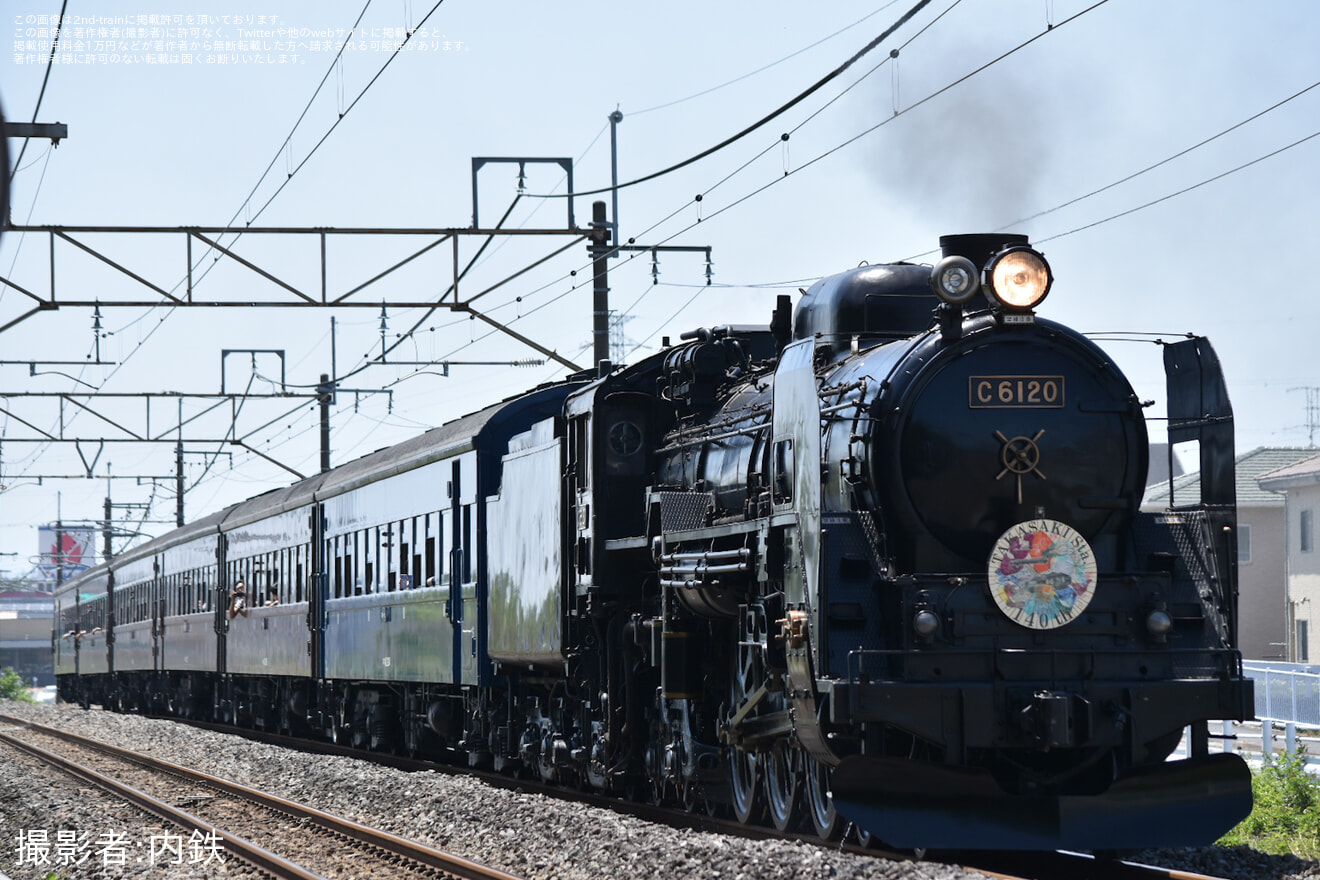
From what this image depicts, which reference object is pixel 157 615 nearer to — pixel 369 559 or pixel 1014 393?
pixel 369 559

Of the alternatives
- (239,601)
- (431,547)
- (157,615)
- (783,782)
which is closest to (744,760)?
(783,782)

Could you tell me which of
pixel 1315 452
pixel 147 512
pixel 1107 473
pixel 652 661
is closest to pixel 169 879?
pixel 652 661

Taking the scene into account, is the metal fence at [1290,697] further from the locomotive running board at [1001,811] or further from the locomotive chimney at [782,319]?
the locomotive running board at [1001,811]

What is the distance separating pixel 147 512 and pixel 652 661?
51679mm

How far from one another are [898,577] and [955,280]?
5.60 feet

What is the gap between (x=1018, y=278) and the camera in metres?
9.57

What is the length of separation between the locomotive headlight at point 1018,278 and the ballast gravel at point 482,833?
3163 mm

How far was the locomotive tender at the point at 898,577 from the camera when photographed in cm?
896

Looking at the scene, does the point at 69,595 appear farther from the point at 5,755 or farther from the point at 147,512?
the point at 5,755

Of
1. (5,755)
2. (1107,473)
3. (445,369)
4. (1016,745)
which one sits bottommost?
(5,755)

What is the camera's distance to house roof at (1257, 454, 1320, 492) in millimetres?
33938

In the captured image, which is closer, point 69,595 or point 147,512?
point 69,595

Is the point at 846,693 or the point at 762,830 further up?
the point at 846,693

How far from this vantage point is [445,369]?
990 inches
